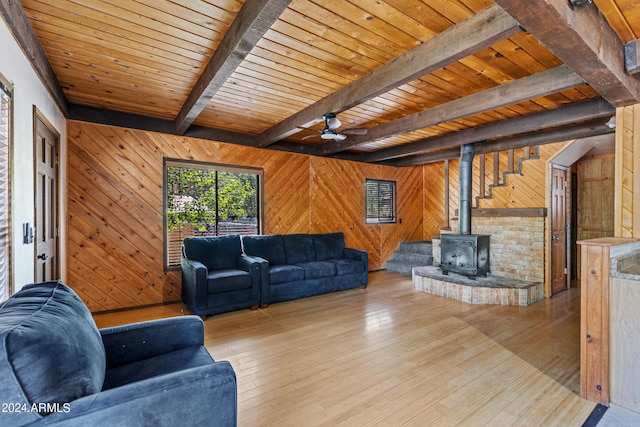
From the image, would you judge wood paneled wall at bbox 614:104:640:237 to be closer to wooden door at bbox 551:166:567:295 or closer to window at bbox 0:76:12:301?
wooden door at bbox 551:166:567:295

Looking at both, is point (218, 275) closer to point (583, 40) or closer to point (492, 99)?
point (492, 99)

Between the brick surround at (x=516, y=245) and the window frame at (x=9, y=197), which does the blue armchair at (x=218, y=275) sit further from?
the brick surround at (x=516, y=245)

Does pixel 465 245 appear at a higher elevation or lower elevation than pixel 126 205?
lower

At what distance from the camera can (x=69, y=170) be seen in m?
3.84

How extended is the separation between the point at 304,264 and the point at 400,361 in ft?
8.17

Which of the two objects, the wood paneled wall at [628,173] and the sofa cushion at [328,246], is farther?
the sofa cushion at [328,246]

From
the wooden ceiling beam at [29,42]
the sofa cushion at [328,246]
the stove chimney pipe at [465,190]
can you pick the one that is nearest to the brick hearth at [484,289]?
the stove chimney pipe at [465,190]

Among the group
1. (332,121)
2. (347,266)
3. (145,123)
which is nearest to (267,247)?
(347,266)

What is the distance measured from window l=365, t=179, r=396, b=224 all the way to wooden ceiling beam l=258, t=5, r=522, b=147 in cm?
351

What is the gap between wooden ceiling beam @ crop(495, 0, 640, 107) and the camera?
61.2 inches

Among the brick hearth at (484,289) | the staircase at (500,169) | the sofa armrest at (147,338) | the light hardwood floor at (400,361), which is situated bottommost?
the light hardwood floor at (400,361)

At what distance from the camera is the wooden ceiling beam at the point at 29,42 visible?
5.97 ft

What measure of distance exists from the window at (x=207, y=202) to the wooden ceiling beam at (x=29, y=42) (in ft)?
5.54

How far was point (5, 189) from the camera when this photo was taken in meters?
1.88
